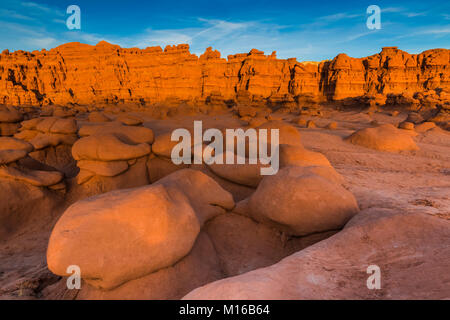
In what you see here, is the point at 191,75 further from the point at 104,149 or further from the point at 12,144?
the point at 104,149

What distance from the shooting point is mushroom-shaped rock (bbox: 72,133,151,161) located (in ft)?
14.0

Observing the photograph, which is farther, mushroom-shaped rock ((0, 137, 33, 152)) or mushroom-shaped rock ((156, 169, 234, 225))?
mushroom-shaped rock ((0, 137, 33, 152))

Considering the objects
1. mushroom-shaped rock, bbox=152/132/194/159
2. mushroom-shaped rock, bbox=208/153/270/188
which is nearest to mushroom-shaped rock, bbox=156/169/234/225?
mushroom-shaped rock, bbox=208/153/270/188

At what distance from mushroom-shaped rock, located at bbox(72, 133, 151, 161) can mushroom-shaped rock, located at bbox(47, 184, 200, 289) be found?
2508mm

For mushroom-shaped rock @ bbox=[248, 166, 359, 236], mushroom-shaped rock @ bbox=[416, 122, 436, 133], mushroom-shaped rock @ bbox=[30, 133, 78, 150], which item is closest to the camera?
mushroom-shaped rock @ bbox=[248, 166, 359, 236]

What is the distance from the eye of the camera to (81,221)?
1.75 meters

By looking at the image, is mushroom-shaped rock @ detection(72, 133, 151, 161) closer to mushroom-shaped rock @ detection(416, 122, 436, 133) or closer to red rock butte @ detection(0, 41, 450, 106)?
mushroom-shaped rock @ detection(416, 122, 436, 133)

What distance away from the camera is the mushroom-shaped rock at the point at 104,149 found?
14.0ft

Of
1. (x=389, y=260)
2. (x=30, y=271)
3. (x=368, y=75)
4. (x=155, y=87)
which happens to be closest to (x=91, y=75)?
(x=155, y=87)

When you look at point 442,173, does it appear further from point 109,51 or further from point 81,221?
point 109,51

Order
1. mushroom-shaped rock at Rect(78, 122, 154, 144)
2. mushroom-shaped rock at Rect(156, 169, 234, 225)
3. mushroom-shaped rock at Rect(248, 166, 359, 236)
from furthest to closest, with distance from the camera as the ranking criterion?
1. mushroom-shaped rock at Rect(78, 122, 154, 144)
2. mushroom-shaped rock at Rect(156, 169, 234, 225)
3. mushroom-shaped rock at Rect(248, 166, 359, 236)

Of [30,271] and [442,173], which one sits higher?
[442,173]

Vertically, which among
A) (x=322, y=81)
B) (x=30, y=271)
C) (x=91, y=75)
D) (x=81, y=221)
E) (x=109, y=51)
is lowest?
(x=30, y=271)

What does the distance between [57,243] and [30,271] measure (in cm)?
128
